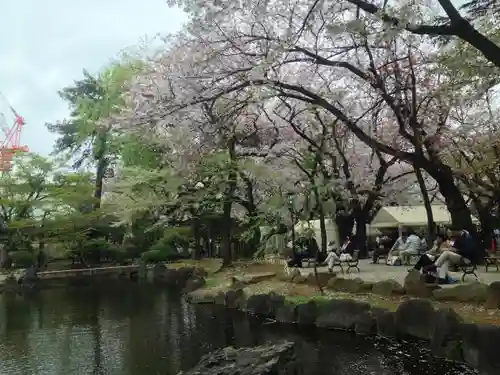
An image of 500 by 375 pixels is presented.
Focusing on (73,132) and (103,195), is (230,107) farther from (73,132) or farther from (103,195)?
(73,132)

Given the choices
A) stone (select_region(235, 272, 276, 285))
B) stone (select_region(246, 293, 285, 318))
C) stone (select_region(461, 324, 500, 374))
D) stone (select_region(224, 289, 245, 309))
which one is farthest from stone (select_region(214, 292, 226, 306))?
stone (select_region(461, 324, 500, 374))

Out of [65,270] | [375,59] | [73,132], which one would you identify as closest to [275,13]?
[375,59]

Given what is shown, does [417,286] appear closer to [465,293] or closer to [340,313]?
[465,293]

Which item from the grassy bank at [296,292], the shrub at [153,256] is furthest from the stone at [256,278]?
the shrub at [153,256]

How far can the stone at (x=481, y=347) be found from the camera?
5.54m

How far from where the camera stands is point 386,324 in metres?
7.71

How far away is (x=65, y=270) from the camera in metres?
22.0

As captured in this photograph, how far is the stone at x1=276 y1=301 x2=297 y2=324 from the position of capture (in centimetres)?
937

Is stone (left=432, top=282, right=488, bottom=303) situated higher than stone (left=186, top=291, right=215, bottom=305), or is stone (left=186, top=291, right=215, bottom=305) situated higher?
stone (left=432, top=282, right=488, bottom=303)

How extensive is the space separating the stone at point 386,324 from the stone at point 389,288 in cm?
113

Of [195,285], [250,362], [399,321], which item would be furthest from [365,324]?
[195,285]

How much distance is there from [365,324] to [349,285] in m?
1.84

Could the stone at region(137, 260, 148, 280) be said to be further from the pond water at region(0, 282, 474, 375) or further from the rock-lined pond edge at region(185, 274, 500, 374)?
the rock-lined pond edge at region(185, 274, 500, 374)

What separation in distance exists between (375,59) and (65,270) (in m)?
16.6
